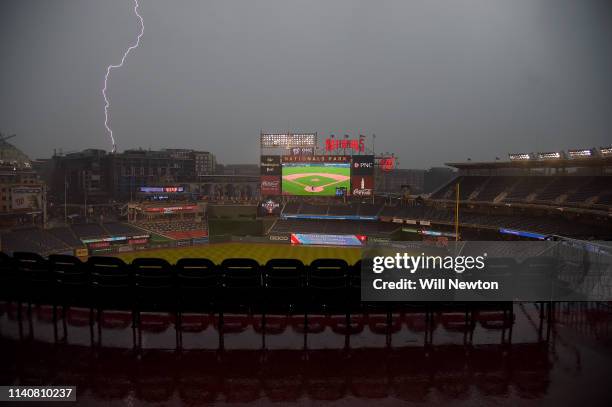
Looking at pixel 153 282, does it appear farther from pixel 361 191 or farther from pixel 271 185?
pixel 271 185

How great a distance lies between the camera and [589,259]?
7098mm

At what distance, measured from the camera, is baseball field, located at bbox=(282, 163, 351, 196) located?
56750 mm

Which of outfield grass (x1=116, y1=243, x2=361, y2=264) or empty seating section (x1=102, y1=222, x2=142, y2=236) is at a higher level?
empty seating section (x1=102, y1=222, x2=142, y2=236)

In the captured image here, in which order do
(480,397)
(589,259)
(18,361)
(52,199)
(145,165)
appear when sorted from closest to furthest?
(480,397) → (18,361) → (589,259) → (52,199) → (145,165)

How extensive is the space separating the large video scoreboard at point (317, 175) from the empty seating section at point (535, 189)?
6895 millimetres

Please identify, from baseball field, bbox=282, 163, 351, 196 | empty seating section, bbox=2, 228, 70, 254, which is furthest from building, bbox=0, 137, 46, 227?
baseball field, bbox=282, 163, 351, 196

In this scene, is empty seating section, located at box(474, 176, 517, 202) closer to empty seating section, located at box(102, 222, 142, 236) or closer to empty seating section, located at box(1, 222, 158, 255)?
empty seating section, located at box(1, 222, 158, 255)

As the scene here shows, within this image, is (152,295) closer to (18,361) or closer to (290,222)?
(18,361)

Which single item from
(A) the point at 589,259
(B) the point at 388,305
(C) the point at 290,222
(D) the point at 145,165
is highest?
(D) the point at 145,165

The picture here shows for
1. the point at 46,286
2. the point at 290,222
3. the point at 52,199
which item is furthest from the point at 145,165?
the point at 46,286

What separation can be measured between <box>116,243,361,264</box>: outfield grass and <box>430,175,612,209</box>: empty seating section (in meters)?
15.0

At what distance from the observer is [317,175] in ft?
188

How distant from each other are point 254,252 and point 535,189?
36.5 meters

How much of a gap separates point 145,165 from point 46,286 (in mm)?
122902
